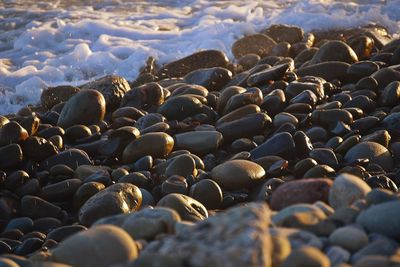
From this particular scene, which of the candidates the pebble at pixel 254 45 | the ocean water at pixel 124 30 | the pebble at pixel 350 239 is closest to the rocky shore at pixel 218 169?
the pebble at pixel 350 239

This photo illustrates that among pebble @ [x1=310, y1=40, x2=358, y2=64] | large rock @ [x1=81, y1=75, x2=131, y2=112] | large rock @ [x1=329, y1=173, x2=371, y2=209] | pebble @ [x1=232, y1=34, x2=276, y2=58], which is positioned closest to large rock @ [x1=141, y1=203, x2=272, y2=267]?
large rock @ [x1=329, y1=173, x2=371, y2=209]

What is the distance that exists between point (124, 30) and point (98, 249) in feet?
24.8

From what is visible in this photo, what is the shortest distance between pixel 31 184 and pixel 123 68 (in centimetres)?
363

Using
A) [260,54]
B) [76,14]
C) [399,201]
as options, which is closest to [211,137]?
[399,201]

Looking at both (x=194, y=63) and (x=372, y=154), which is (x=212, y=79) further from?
(x=372, y=154)

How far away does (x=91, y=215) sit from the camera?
141 inches

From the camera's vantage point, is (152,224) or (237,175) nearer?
(152,224)

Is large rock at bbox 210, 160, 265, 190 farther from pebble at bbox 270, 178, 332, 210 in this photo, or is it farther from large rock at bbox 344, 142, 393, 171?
pebble at bbox 270, 178, 332, 210

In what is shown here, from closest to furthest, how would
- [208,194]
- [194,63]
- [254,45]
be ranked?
[208,194]
[194,63]
[254,45]

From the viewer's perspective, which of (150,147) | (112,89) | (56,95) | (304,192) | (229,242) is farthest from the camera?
(56,95)

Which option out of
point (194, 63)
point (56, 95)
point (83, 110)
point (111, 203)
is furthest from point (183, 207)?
point (194, 63)

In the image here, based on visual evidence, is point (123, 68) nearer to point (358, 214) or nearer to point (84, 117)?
point (84, 117)

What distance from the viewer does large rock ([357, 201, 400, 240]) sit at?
2053 millimetres

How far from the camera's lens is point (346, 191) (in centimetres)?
246
